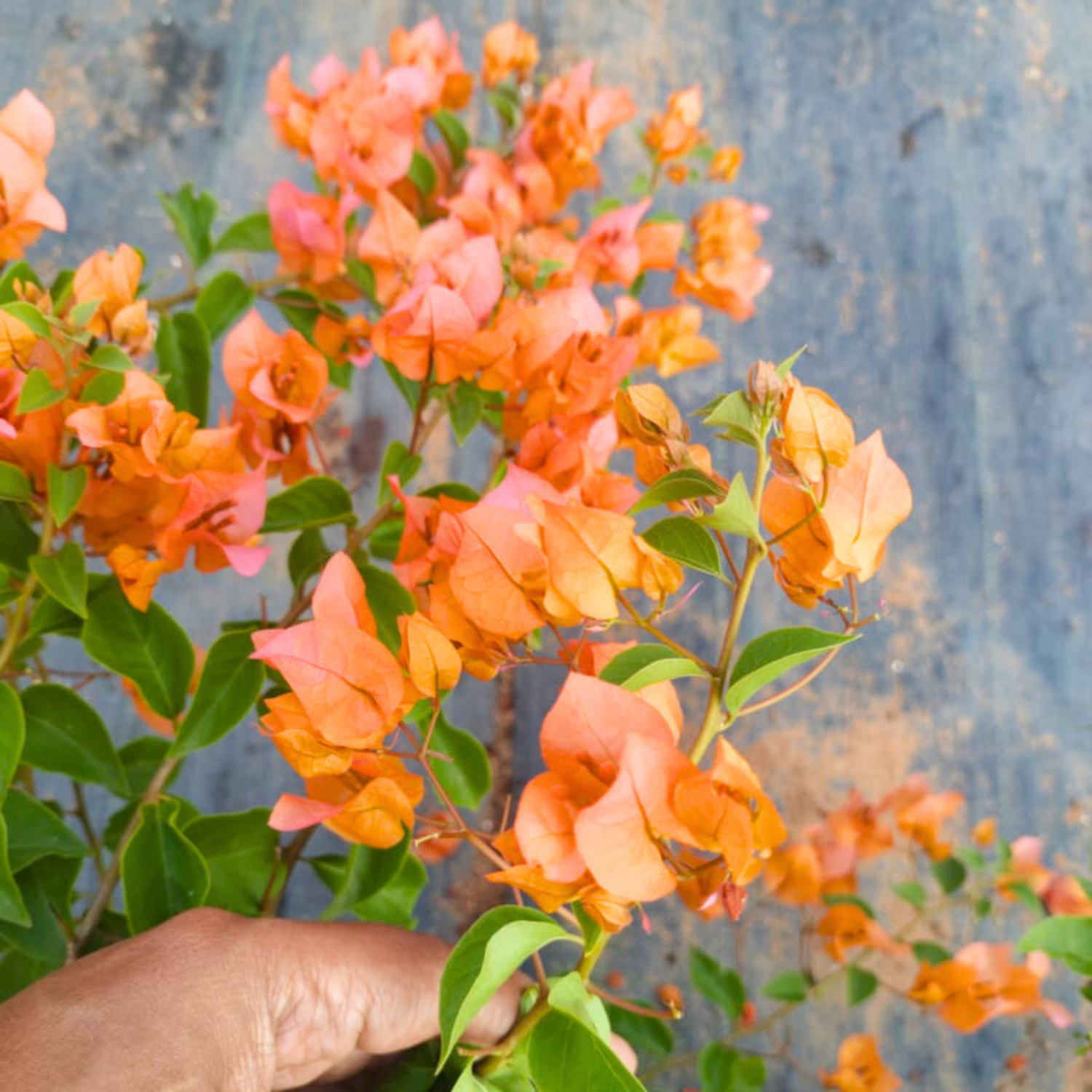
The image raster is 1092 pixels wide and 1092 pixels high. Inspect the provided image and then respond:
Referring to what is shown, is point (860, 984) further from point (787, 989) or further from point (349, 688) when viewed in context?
point (349, 688)

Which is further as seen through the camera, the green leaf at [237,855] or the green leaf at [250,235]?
the green leaf at [250,235]

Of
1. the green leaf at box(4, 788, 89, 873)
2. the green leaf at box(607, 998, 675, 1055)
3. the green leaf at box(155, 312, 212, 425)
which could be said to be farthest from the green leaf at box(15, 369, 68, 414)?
the green leaf at box(607, 998, 675, 1055)

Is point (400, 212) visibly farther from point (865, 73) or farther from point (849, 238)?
point (865, 73)

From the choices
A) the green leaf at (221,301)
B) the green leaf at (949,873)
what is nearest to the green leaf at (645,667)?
the green leaf at (221,301)

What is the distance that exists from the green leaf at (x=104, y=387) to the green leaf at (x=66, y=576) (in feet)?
0.27

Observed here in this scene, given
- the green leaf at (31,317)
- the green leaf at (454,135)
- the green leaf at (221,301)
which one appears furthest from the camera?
the green leaf at (454,135)

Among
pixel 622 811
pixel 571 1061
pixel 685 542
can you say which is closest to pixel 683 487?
pixel 685 542

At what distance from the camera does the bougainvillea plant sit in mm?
400

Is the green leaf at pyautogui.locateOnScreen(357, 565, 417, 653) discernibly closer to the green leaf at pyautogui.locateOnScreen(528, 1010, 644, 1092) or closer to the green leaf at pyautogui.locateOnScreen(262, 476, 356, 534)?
the green leaf at pyautogui.locateOnScreen(262, 476, 356, 534)

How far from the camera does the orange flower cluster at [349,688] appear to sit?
428mm

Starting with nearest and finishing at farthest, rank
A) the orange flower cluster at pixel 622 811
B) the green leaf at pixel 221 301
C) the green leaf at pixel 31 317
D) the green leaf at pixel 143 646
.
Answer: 1. the orange flower cluster at pixel 622 811
2. the green leaf at pixel 31 317
3. the green leaf at pixel 143 646
4. the green leaf at pixel 221 301

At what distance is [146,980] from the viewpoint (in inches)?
19.3

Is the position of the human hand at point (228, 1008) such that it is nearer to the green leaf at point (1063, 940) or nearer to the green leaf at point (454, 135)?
the green leaf at point (1063, 940)

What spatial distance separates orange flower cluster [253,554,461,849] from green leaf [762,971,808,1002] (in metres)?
0.46
